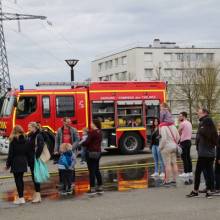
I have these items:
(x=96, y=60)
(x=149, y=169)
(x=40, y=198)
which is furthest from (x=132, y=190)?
(x=96, y=60)

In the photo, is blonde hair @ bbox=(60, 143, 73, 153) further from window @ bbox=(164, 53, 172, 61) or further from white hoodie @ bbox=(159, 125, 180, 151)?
window @ bbox=(164, 53, 172, 61)

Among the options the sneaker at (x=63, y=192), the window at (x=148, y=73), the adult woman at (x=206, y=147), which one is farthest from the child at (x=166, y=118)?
the window at (x=148, y=73)

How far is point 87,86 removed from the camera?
22.7m

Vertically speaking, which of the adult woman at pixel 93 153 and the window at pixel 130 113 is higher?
the window at pixel 130 113

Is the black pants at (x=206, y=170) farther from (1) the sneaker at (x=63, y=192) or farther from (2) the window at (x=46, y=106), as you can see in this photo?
(2) the window at (x=46, y=106)

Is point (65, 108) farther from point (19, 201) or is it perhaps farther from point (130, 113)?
point (19, 201)

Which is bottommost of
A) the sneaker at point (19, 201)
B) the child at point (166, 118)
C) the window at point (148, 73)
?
the sneaker at point (19, 201)

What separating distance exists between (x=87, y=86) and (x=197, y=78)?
33002 millimetres

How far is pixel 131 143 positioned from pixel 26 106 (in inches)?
188

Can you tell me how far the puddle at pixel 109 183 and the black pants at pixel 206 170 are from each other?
2.01 metres

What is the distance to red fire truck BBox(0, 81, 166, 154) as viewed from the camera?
21.6m

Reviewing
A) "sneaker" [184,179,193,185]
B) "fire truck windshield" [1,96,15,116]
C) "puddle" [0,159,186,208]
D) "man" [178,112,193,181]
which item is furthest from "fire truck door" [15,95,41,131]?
"sneaker" [184,179,193,185]

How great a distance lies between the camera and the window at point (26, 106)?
21.5 meters

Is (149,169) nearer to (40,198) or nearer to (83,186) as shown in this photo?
(83,186)
